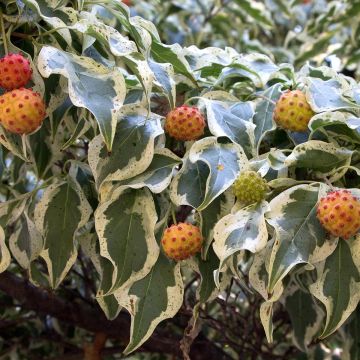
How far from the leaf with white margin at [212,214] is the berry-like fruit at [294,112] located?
12 centimetres

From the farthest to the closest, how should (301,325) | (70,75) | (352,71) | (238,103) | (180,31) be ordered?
(352,71), (180,31), (301,325), (238,103), (70,75)

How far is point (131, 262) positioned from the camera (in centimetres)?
73

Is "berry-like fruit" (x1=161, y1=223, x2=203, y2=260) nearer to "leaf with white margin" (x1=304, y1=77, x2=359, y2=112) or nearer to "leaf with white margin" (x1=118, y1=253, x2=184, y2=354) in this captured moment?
"leaf with white margin" (x1=118, y1=253, x2=184, y2=354)

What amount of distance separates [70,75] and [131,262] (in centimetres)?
23

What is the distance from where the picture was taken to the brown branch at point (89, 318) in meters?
1.05

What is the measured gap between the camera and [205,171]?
78 centimetres

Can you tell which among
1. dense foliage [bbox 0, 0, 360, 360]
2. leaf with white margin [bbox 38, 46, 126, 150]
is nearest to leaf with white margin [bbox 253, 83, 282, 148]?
dense foliage [bbox 0, 0, 360, 360]

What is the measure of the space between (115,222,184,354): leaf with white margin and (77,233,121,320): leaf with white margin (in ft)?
0.17

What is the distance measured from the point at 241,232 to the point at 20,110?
0.28m

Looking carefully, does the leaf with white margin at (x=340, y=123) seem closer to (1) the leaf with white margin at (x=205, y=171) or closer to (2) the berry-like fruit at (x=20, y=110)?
(1) the leaf with white margin at (x=205, y=171)

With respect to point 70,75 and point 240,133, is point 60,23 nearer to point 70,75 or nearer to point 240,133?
point 70,75

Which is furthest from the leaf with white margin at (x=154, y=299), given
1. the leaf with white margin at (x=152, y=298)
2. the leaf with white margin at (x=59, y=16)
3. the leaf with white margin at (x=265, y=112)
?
the leaf with white margin at (x=59, y=16)

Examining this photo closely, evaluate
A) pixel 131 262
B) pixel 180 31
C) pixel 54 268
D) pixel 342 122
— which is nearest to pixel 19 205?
pixel 54 268

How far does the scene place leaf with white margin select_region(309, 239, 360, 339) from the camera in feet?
2.21
